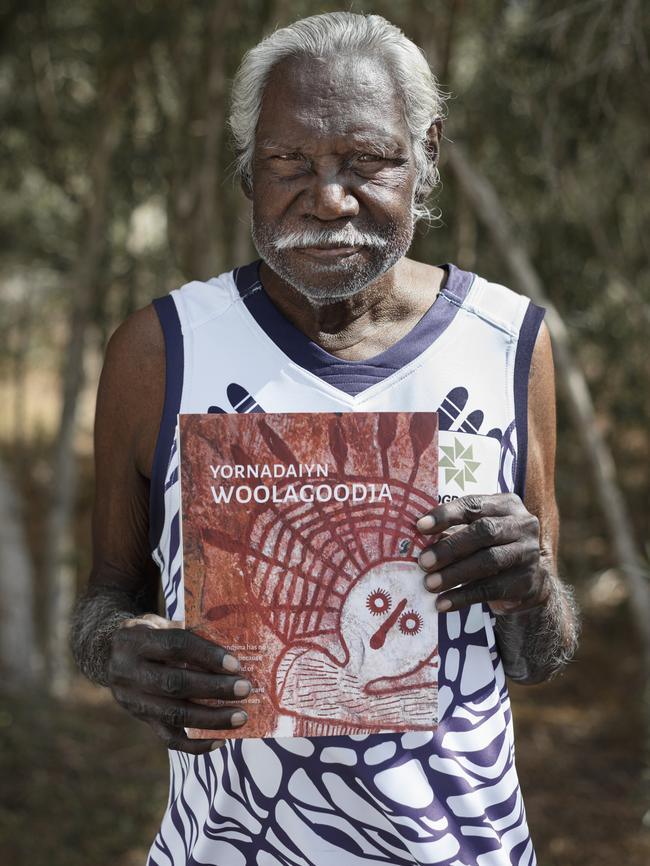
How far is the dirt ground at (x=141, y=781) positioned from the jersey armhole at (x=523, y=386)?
2.79 meters

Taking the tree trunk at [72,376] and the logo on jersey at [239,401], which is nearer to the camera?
the logo on jersey at [239,401]

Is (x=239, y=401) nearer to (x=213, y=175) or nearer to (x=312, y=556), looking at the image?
(x=312, y=556)

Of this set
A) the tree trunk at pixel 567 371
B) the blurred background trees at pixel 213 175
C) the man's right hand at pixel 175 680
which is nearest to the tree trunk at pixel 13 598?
the blurred background trees at pixel 213 175

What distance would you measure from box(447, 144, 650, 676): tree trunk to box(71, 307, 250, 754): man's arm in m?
2.17

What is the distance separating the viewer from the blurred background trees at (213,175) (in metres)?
3.77

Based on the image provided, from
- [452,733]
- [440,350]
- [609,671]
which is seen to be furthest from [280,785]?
[609,671]

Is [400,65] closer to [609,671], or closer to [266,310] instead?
[266,310]

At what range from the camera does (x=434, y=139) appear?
178 cm

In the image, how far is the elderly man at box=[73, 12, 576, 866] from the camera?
159cm

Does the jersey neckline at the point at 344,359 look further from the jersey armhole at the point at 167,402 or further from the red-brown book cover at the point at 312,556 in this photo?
the red-brown book cover at the point at 312,556

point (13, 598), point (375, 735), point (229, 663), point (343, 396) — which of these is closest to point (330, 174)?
point (343, 396)

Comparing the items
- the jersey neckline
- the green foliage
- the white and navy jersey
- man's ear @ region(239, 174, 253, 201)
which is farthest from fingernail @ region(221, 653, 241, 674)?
the green foliage

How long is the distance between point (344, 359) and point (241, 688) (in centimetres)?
55

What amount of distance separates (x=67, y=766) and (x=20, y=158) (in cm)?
279
